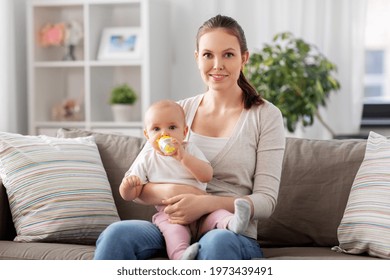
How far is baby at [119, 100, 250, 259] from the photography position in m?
1.96

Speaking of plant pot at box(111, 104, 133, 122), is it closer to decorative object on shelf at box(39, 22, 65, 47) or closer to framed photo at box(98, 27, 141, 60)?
framed photo at box(98, 27, 141, 60)

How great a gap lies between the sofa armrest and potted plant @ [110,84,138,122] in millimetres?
2288

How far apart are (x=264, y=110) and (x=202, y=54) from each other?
25cm

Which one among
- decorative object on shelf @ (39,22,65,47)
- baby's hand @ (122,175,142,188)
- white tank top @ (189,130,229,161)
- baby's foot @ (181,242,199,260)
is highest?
decorative object on shelf @ (39,22,65,47)

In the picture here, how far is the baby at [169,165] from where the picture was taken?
1959mm

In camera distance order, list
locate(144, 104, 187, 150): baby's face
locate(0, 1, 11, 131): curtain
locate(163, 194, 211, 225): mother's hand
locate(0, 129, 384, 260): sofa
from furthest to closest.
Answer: locate(0, 1, 11, 131): curtain, locate(0, 129, 384, 260): sofa, locate(144, 104, 187, 150): baby's face, locate(163, 194, 211, 225): mother's hand

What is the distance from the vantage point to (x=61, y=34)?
475cm

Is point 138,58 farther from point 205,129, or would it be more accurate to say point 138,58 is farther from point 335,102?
point 205,129

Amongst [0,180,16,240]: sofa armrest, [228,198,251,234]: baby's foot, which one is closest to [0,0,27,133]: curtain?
[0,180,16,240]: sofa armrest

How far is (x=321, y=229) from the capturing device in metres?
2.35

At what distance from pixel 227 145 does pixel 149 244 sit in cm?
38

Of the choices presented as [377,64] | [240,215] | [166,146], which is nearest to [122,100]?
[377,64]

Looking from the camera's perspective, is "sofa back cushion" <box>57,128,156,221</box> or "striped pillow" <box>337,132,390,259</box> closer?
"striped pillow" <box>337,132,390,259</box>
